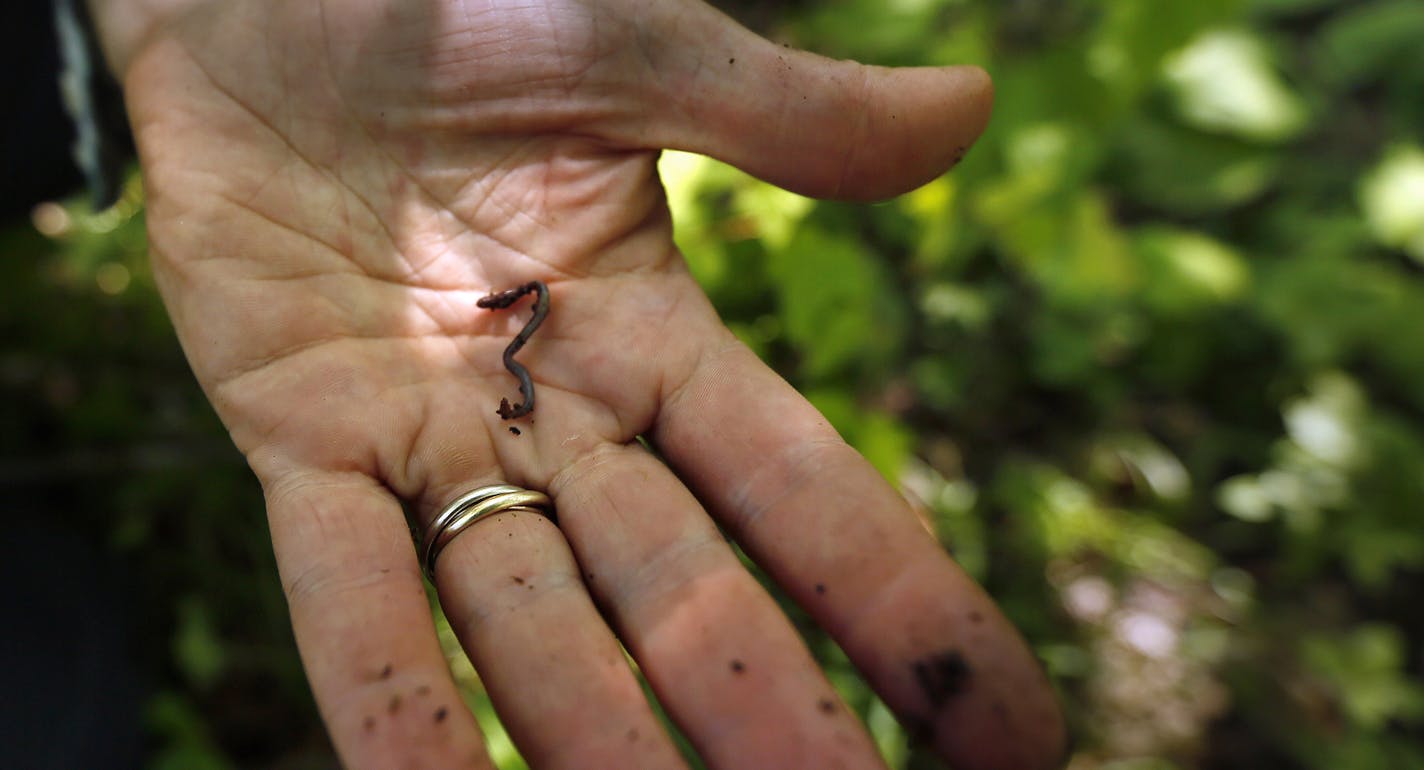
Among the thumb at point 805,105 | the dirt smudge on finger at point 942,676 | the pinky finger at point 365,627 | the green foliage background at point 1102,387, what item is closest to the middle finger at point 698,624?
the dirt smudge on finger at point 942,676

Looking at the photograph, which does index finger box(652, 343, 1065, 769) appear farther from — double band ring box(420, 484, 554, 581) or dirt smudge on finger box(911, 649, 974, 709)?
double band ring box(420, 484, 554, 581)

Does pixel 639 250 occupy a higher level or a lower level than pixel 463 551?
higher

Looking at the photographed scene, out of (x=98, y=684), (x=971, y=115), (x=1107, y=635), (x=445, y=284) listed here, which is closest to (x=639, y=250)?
(x=445, y=284)

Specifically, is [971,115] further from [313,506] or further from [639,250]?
[313,506]

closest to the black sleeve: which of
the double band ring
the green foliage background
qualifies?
the green foliage background

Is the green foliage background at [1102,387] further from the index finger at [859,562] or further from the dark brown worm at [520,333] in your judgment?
the index finger at [859,562]

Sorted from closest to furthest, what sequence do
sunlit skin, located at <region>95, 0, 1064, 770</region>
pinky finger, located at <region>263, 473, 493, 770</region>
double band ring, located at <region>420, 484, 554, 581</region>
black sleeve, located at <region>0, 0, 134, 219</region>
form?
pinky finger, located at <region>263, 473, 493, 770</region> < sunlit skin, located at <region>95, 0, 1064, 770</region> < double band ring, located at <region>420, 484, 554, 581</region> < black sleeve, located at <region>0, 0, 134, 219</region>
